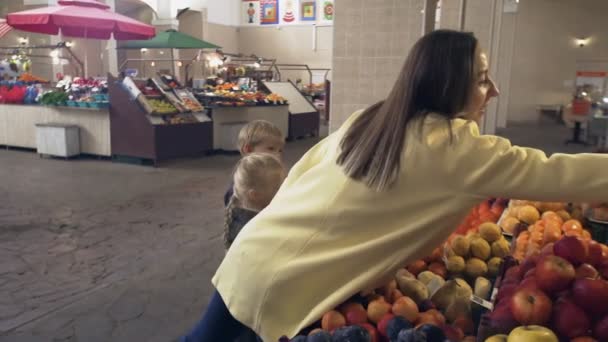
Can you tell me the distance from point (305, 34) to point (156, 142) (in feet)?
53.1

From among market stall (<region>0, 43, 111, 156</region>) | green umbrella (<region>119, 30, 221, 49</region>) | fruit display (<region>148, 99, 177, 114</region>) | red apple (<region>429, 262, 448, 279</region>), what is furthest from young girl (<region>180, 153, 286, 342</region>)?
green umbrella (<region>119, 30, 221, 49</region>)

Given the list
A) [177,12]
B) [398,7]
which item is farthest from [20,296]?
[177,12]

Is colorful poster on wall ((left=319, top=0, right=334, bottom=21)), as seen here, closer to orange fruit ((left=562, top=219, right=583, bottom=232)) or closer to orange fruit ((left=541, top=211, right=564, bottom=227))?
orange fruit ((left=541, top=211, right=564, bottom=227))

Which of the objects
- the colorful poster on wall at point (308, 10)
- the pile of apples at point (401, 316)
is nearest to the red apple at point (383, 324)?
the pile of apples at point (401, 316)

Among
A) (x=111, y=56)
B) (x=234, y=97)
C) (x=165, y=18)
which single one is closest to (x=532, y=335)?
(x=234, y=97)

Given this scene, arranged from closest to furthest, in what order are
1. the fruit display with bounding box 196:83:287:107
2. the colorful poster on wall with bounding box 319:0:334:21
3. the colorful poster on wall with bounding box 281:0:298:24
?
the fruit display with bounding box 196:83:287:107
the colorful poster on wall with bounding box 319:0:334:21
the colorful poster on wall with bounding box 281:0:298:24

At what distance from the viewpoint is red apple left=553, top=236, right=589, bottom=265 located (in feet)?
4.86

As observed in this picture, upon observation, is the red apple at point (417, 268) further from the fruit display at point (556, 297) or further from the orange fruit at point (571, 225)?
the orange fruit at point (571, 225)

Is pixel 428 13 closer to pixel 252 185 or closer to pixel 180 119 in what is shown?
pixel 252 185

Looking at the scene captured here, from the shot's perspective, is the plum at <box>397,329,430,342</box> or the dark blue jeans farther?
the dark blue jeans

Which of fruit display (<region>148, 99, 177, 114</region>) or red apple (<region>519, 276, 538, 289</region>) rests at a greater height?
red apple (<region>519, 276, 538, 289</region>)

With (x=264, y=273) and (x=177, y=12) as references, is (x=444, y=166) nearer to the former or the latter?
(x=264, y=273)

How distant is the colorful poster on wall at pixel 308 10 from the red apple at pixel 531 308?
23073mm

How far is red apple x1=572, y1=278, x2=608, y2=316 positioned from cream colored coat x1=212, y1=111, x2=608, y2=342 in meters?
0.21
